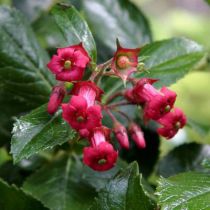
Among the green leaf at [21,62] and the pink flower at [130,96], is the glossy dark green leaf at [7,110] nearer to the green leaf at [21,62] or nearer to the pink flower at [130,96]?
the green leaf at [21,62]

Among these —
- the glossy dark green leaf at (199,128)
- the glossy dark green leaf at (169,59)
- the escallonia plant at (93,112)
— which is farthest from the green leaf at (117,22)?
the glossy dark green leaf at (199,128)

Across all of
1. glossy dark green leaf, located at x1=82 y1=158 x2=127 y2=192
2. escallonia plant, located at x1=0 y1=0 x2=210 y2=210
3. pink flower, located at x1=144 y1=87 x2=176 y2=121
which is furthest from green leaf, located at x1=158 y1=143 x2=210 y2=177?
pink flower, located at x1=144 y1=87 x2=176 y2=121

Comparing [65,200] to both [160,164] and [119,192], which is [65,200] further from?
[160,164]

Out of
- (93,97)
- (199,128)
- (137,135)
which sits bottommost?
(199,128)

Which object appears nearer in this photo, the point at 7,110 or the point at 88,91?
the point at 88,91

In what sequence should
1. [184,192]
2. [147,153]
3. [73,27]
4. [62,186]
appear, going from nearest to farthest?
[184,192] < [73,27] < [62,186] < [147,153]

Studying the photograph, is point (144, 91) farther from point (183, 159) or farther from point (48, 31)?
point (48, 31)

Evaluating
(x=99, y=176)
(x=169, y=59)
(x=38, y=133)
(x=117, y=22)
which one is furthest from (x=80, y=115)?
(x=117, y=22)

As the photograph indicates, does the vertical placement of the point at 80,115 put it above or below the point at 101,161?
above
